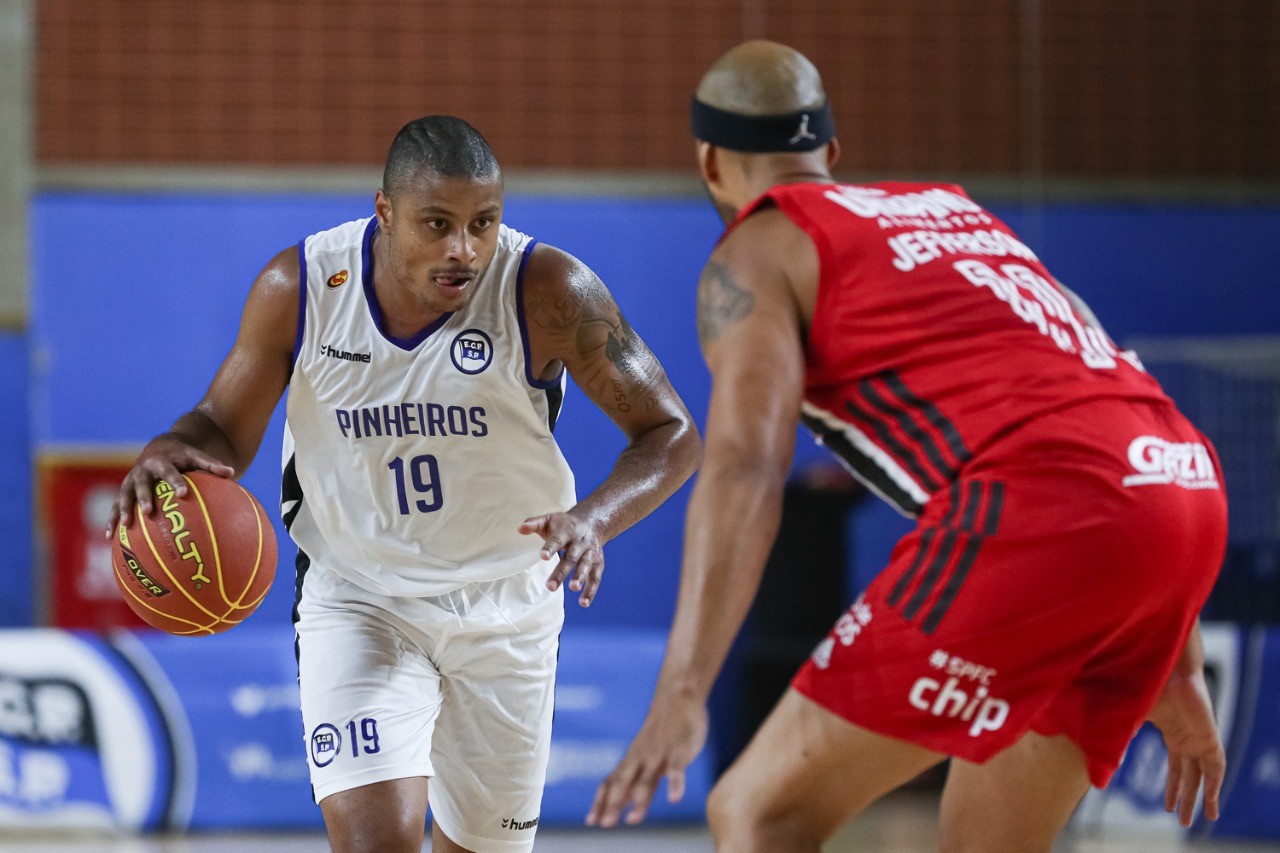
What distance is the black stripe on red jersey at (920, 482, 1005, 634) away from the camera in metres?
2.20

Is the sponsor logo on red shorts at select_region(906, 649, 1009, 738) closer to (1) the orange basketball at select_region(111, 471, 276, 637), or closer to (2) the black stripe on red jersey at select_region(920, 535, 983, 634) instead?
(2) the black stripe on red jersey at select_region(920, 535, 983, 634)

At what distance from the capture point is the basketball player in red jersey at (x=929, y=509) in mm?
2162

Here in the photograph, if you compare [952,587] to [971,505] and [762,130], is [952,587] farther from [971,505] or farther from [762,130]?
[762,130]

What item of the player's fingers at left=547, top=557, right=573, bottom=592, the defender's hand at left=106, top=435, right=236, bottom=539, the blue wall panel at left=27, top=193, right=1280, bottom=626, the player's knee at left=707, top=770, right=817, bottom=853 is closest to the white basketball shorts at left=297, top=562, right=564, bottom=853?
the defender's hand at left=106, top=435, right=236, bottom=539

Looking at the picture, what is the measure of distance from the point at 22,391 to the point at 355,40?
8.94 ft

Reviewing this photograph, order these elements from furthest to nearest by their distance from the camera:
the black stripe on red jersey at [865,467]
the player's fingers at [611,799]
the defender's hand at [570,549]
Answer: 1. the defender's hand at [570,549]
2. the black stripe on red jersey at [865,467]
3. the player's fingers at [611,799]

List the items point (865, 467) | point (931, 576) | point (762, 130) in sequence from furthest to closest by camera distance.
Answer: point (762, 130) < point (865, 467) < point (931, 576)

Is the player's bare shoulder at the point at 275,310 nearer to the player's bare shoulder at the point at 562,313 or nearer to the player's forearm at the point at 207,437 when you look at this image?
the player's forearm at the point at 207,437

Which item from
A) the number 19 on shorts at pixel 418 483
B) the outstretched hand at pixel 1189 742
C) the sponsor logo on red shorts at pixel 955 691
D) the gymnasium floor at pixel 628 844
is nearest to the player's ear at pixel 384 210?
the number 19 on shorts at pixel 418 483

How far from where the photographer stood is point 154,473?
9.94ft

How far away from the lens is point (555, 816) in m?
6.33

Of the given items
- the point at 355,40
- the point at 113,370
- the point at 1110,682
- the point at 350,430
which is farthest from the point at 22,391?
the point at 1110,682

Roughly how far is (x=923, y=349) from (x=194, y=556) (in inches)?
60.8

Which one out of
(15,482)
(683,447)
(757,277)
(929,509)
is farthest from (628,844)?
(15,482)
